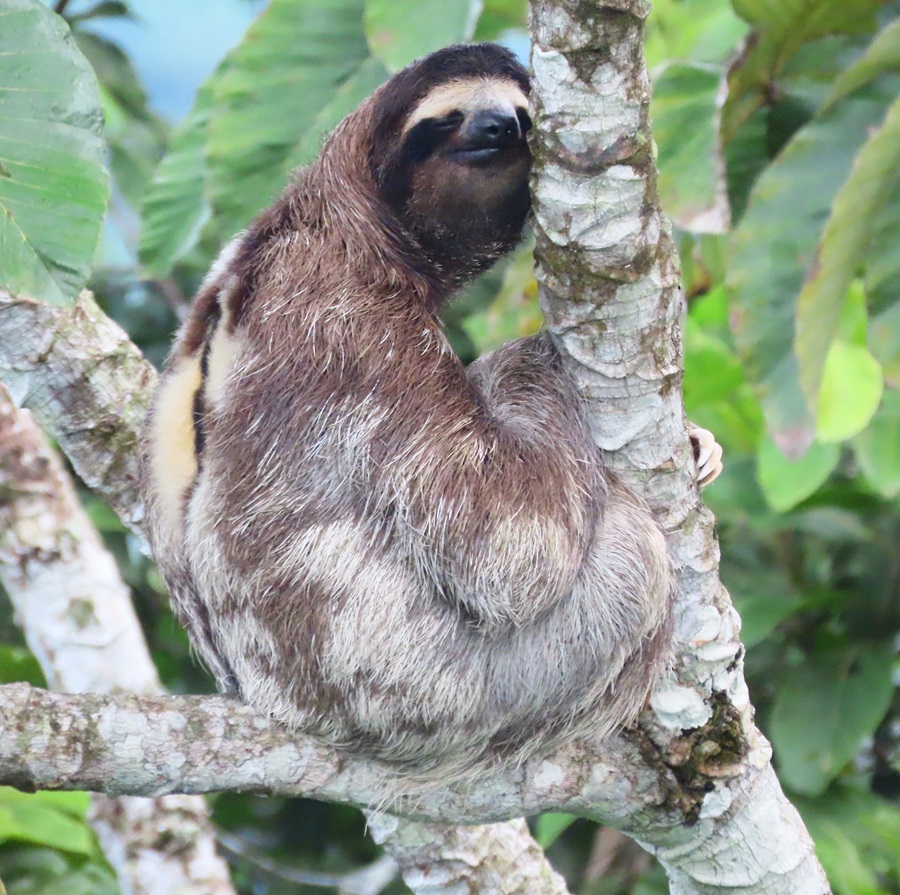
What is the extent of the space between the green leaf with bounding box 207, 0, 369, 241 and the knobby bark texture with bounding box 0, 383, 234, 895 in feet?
5.26

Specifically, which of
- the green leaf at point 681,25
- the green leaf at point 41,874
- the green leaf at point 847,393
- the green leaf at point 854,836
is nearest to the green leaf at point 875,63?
the green leaf at point 847,393

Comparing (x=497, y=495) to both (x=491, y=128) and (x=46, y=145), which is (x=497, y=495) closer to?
(x=491, y=128)

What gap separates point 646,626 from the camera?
130 inches

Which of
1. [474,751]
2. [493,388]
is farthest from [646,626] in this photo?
[493,388]

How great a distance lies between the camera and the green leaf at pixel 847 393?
5.12 m

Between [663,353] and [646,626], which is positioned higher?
[663,353]

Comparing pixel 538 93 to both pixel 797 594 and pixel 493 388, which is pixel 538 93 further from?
pixel 797 594

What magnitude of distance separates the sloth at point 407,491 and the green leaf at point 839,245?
1.21m

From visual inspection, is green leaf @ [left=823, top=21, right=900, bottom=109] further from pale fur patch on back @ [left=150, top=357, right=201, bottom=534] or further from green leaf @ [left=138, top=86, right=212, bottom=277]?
pale fur patch on back @ [left=150, top=357, right=201, bottom=534]

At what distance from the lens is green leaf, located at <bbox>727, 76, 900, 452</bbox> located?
16.1 ft

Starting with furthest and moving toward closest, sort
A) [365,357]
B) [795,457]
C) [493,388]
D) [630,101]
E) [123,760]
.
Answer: [795,457]
[493,388]
[365,357]
[123,760]
[630,101]

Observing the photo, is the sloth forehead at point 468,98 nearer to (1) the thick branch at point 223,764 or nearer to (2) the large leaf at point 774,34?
(1) the thick branch at point 223,764

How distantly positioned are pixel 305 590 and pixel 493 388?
832 mm

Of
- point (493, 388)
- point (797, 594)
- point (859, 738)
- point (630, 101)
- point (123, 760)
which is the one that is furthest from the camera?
point (797, 594)
